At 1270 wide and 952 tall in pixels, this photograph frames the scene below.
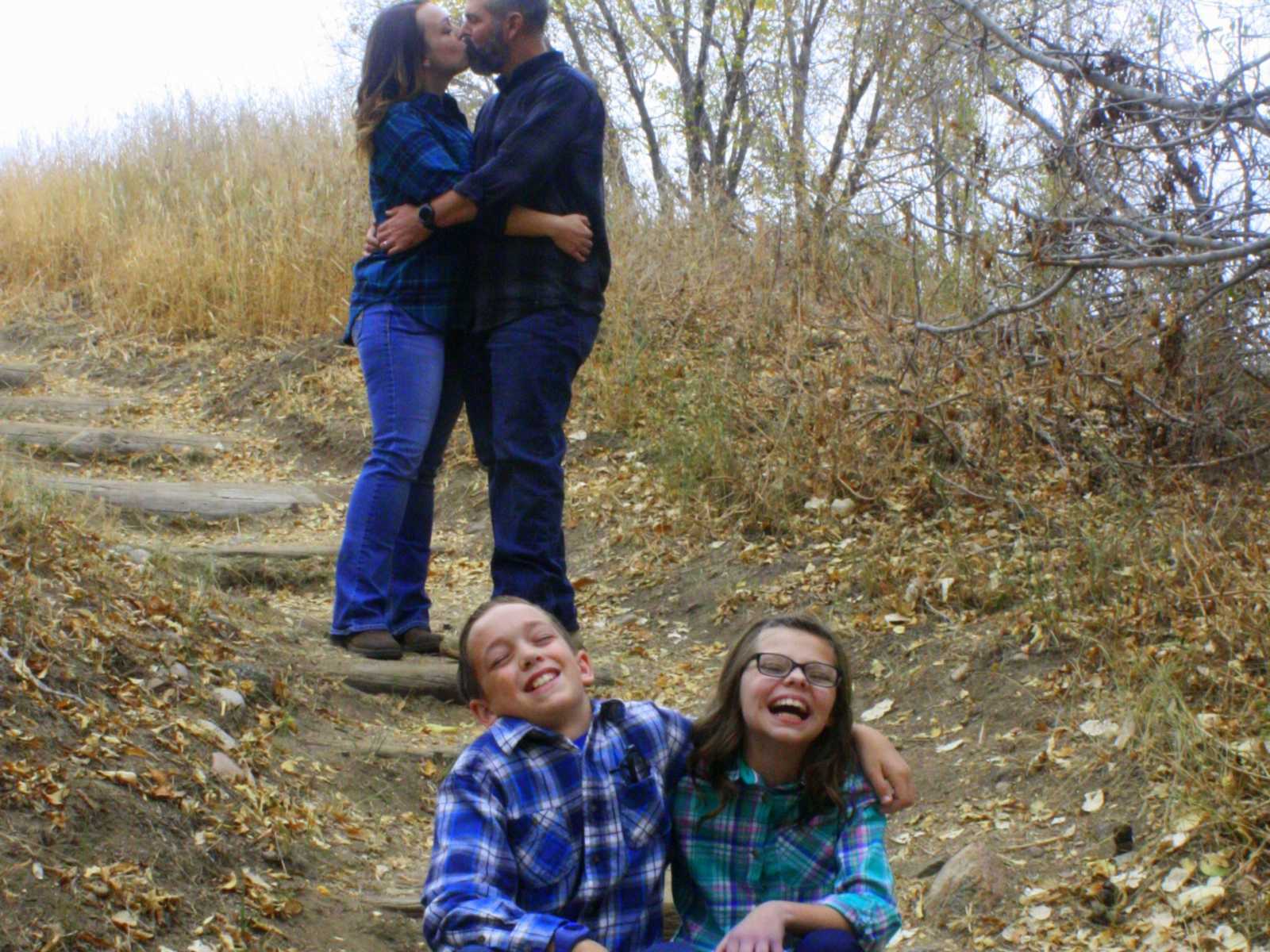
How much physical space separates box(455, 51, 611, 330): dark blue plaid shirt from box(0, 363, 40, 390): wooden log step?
15.5 feet

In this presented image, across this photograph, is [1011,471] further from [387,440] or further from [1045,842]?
[387,440]

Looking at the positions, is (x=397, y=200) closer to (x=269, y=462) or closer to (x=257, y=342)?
(x=269, y=462)

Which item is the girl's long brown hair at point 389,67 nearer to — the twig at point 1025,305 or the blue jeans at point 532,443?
the blue jeans at point 532,443

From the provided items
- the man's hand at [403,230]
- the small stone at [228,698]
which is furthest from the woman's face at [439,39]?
the small stone at [228,698]

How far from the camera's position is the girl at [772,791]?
2240 millimetres

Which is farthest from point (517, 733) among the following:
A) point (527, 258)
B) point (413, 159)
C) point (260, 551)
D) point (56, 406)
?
point (56, 406)

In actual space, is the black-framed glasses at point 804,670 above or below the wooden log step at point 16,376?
below

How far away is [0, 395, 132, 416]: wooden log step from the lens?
23.8 feet

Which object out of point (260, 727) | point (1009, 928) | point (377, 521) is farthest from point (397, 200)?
point (1009, 928)

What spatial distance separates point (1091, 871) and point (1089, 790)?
1.08 ft

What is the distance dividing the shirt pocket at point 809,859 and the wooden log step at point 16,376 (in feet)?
21.8

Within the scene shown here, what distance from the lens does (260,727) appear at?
3.58 m

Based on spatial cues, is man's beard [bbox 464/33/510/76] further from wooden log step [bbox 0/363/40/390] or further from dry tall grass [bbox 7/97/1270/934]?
wooden log step [bbox 0/363/40/390]

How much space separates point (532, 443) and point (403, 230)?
Result: 714 mm
